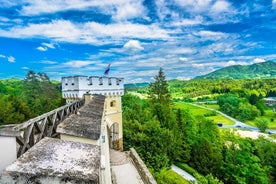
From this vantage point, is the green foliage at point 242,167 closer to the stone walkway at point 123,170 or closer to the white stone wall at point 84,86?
the stone walkway at point 123,170

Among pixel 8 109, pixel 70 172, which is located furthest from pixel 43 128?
pixel 8 109

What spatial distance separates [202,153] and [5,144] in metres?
21.4

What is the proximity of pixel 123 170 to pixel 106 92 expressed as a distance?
4.44 meters

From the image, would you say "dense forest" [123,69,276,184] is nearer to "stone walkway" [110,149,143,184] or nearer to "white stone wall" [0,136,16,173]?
"stone walkway" [110,149,143,184]

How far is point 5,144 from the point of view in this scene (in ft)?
9.28

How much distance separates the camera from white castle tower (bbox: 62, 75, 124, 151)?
1165 centimetres

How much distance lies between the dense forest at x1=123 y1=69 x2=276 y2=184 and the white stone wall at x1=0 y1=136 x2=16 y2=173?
11.5 metres

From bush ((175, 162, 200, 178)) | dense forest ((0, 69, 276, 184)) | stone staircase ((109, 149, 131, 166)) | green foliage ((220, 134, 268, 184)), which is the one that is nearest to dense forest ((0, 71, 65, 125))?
dense forest ((0, 69, 276, 184))

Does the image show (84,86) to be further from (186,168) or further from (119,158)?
(186,168)

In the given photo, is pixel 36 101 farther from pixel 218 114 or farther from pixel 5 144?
pixel 218 114

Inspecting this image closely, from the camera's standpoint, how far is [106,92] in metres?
13.6

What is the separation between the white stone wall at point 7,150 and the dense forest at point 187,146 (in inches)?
452

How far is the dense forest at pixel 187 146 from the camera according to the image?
57.2 ft

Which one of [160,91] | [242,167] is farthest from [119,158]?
[160,91]
